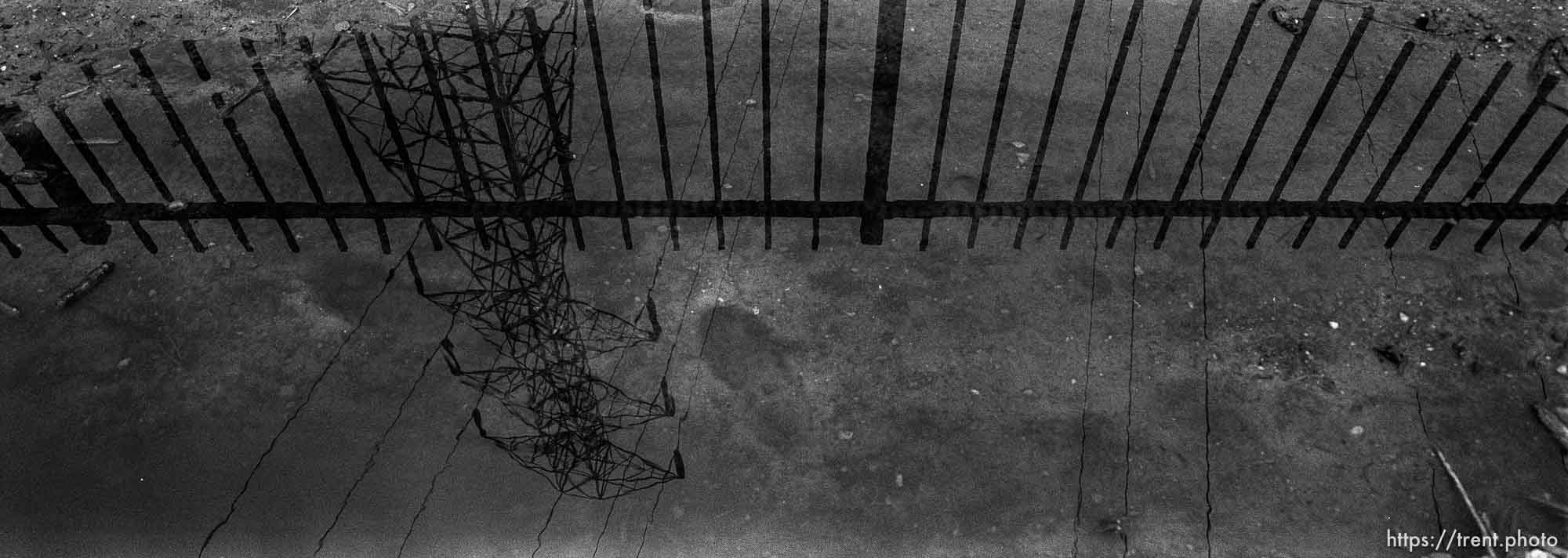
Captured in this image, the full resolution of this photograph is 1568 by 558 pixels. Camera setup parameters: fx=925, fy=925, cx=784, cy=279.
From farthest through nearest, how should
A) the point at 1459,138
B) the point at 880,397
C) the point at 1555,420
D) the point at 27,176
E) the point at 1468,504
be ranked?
the point at 27,176 < the point at 880,397 < the point at 1555,420 < the point at 1468,504 < the point at 1459,138

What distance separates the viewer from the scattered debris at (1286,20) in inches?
267

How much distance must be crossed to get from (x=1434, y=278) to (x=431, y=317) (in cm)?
535

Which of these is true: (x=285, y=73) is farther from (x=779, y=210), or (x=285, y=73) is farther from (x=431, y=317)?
(x=779, y=210)

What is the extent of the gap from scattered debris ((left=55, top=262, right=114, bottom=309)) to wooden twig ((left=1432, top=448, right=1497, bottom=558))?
6.81m

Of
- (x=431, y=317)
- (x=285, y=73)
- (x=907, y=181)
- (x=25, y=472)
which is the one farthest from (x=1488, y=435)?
(x=285, y=73)

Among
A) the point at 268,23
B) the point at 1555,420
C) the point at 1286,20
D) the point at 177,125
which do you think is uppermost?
the point at 177,125

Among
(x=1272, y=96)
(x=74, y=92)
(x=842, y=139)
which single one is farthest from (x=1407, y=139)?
(x=74, y=92)

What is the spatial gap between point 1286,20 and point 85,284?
794cm

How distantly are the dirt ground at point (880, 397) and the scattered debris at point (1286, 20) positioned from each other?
153cm

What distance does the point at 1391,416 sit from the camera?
174 inches

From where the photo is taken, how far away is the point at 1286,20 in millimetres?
6848

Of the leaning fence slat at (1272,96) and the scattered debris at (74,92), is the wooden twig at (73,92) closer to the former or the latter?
the scattered debris at (74,92)

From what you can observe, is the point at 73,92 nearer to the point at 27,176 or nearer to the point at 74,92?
the point at 74,92

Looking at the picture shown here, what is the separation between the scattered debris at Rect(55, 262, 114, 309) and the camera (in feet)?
16.1
